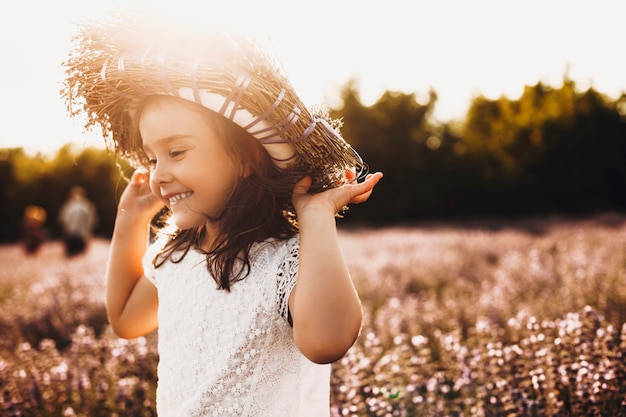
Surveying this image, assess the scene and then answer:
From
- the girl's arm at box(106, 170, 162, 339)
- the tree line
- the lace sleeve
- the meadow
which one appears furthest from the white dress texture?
the tree line

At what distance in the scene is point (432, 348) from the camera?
13.0ft

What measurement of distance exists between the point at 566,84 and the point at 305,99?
1049 inches

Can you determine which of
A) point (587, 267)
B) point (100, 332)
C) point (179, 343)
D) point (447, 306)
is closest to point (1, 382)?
point (100, 332)

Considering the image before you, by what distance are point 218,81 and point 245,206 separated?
35cm

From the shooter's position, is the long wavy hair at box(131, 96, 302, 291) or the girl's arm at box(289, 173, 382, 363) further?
the long wavy hair at box(131, 96, 302, 291)

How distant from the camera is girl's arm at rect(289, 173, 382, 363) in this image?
1270mm

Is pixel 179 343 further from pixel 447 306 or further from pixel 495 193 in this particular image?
→ pixel 495 193

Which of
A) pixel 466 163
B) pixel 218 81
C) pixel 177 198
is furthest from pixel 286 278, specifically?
pixel 466 163

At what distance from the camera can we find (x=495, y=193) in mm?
25812

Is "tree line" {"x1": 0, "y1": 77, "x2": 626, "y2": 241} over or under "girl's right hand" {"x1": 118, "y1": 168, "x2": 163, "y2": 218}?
over

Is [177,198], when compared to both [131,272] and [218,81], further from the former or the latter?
[131,272]

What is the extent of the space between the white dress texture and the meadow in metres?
0.92

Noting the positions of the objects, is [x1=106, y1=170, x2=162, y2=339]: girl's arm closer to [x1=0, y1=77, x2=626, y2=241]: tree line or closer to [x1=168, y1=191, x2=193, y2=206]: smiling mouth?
[x1=168, y1=191, x2=193, y2=206]: smiling mouth

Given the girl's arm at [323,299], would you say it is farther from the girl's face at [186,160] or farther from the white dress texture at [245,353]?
the girl's face at [186,160]
